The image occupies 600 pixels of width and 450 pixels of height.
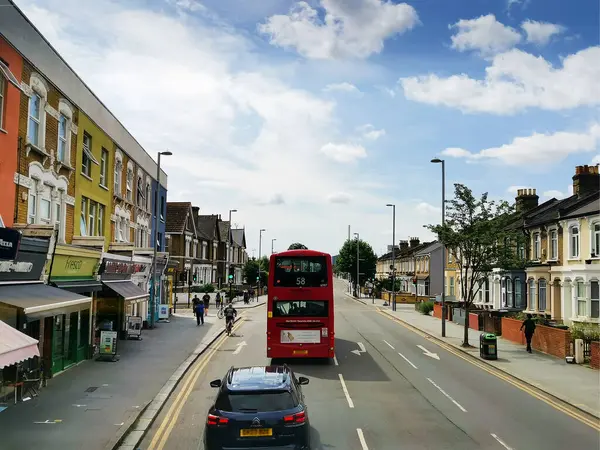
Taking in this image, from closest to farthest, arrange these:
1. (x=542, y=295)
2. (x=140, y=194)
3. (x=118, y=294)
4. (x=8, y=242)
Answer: (x=8, y=242), (x=118, y=294), (x=140, y=194), (x=542, y=295)

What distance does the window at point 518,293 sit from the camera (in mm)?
38750

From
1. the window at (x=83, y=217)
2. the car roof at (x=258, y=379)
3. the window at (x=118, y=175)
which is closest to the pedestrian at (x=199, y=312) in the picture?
the window at (x=118, y=175)

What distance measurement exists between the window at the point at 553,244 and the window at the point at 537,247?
5.03ft

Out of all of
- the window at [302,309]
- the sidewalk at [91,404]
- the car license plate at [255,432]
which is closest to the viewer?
the car license plate at [255,432]

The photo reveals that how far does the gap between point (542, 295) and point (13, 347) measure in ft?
107

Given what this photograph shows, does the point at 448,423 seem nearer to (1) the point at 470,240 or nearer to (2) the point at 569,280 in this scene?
(1) the point at 470,240

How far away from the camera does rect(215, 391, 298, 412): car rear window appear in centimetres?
948

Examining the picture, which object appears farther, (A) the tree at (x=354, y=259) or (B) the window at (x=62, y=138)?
(A) the tree at (x=354, y=259)

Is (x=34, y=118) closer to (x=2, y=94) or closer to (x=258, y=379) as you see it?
(x=2, y=94)

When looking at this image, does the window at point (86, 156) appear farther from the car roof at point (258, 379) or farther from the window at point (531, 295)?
the window at point (531, 295)

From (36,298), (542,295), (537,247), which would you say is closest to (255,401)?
(36,298)

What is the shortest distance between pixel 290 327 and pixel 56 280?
8.12m

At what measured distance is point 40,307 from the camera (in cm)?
1358

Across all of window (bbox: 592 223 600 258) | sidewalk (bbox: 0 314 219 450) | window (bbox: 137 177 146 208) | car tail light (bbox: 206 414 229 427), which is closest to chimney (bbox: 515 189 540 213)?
window (bbox: 592 223 600 258)
